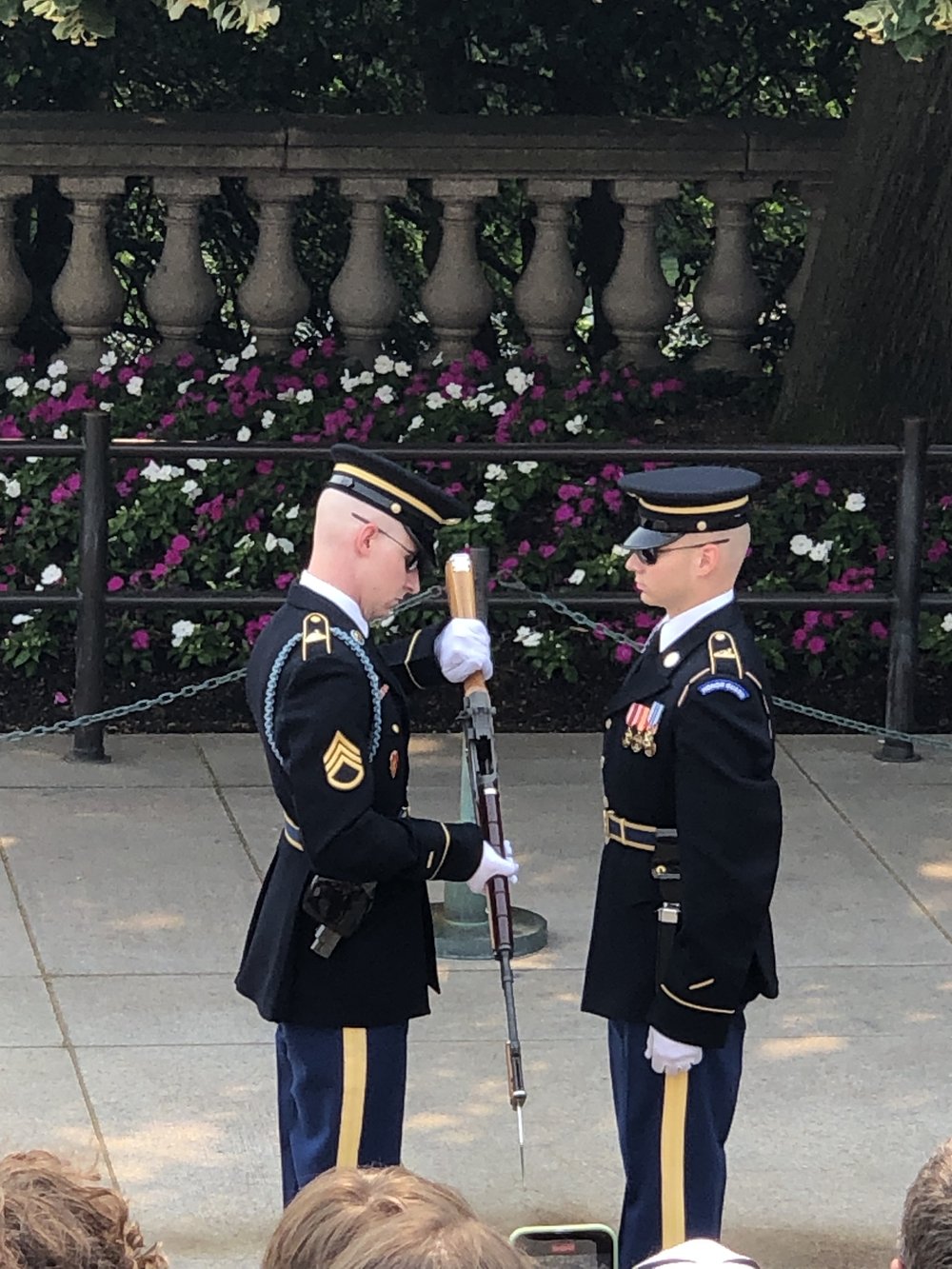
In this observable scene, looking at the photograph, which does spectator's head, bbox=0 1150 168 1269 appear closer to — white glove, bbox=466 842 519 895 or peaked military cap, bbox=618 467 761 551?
white glove, bbox=466 842 519 895

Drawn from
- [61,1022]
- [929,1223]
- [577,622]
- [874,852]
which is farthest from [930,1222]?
[577,622]

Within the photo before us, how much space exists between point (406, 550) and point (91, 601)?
367 cm

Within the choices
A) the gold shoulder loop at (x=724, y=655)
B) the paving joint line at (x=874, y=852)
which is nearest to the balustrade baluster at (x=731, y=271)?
the paving joint line at (x=874, y=852)

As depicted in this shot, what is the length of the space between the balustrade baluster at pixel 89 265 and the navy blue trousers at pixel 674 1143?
549 centimetres

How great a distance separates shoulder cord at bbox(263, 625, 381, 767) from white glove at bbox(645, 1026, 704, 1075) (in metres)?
0.69

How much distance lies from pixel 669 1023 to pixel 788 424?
5057mm

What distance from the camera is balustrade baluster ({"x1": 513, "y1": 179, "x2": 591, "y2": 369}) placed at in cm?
905

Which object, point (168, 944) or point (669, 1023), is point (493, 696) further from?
point (669, 1023)

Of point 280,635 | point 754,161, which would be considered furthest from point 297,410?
point 280,635

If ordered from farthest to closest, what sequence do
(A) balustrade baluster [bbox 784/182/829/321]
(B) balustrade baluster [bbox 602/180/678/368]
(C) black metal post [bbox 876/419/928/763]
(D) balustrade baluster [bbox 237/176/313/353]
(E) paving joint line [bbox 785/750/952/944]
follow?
(A) balustrade baluster [bbox 784/182/829/321] < (B) balustrade baluster [bbox 602/180/678/368] < (D) balustrade baluster [bbox 237/176/313/353] < (C) black metal post [bbox 876/419/928/763] < (E) paving joint line [bbox 785/750/952/944]

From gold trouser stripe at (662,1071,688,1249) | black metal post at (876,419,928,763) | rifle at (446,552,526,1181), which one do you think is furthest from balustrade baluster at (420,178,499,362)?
gold trouser stripe at (662,1071,688,1249)

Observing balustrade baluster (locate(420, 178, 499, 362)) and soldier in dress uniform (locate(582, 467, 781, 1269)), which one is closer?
soldier in dress uniform (locate(582, 467, 781, 1269))

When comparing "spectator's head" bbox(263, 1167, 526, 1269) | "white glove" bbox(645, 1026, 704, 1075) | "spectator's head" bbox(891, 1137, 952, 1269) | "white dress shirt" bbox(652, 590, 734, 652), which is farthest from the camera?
"white dress shirt" bbox(652, 590, 734, 652)

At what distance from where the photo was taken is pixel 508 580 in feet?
26.6
